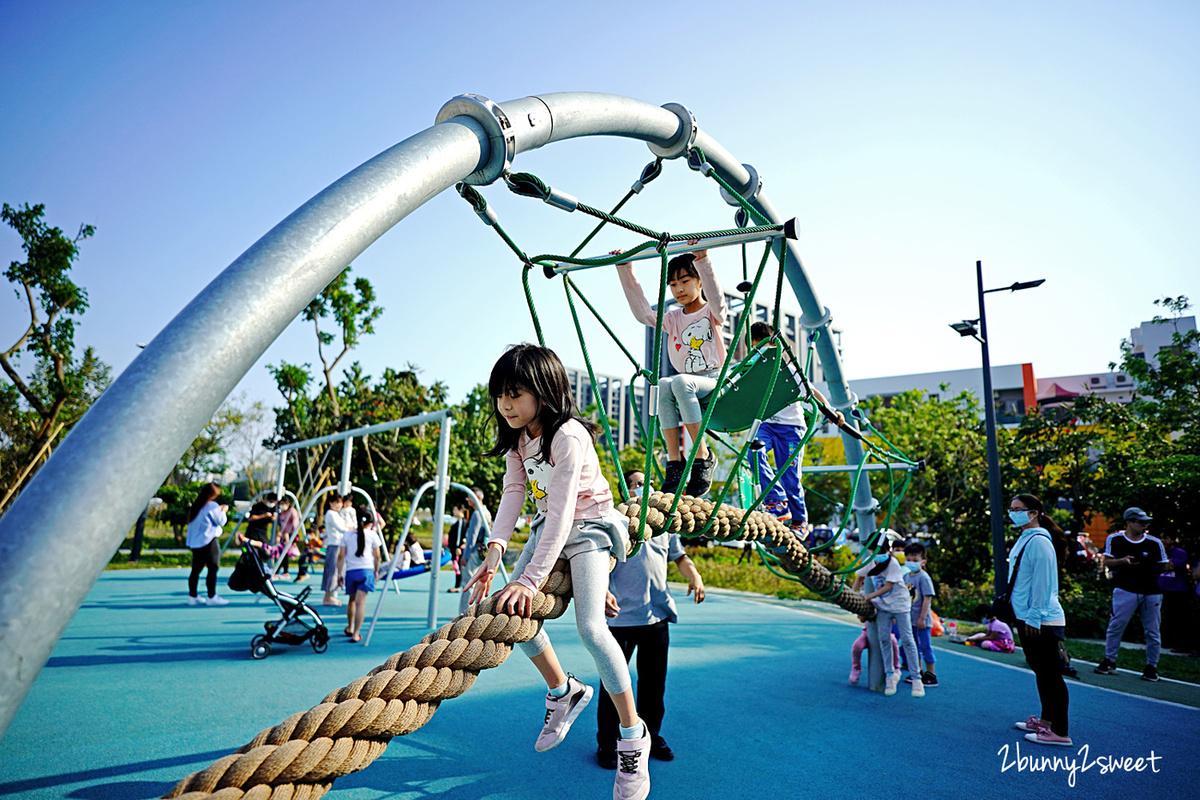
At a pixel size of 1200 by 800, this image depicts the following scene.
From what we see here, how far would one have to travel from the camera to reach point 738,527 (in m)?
3.37

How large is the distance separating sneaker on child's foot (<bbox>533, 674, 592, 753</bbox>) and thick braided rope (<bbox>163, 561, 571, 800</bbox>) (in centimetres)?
73

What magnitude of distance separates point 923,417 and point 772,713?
16.3m

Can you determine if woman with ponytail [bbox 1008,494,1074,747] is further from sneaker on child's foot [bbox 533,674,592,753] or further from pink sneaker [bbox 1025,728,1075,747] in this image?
sneaker on child's foot [bbox 533,674,592,753]

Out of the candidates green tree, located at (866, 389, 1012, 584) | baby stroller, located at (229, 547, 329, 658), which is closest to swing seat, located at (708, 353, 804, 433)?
baby stroller, located at (229, 547, 329, 658)

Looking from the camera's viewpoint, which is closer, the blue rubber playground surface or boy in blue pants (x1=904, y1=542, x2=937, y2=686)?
the blue rubber playground surface

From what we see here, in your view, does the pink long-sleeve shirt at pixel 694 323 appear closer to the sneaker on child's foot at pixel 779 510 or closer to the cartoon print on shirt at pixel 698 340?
the cartoon print on shirt at pixel 698 340

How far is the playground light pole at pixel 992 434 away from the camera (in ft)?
31.7

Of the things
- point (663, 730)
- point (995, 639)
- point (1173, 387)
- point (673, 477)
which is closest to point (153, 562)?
point (663, 730)

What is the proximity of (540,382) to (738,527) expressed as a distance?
1599mm

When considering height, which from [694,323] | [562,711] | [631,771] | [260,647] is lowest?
[260,647]

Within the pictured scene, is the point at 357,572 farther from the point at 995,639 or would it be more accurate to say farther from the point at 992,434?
the point at 992,434

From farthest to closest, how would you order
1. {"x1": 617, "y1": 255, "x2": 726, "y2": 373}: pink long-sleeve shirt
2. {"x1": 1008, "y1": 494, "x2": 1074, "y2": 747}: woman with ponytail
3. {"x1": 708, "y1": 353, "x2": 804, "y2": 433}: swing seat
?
1. {"x1": 1008, "y1": 494, "x2": 1074, "y2": 747}: woman with ponytail
2. {"x1": 617, "y1": 255, "x2": 726, "y2": 373}: pink long-sleeve shirt
3. {"x1": 708, "y1": 353, "x2": 804, "y2": 433}: swing seat

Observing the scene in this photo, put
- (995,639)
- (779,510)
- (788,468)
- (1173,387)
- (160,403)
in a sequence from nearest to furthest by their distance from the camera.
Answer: (160,403)
(779,510)
(788,468)
(995,639)
(1173,387)

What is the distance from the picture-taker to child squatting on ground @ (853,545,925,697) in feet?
19.9
